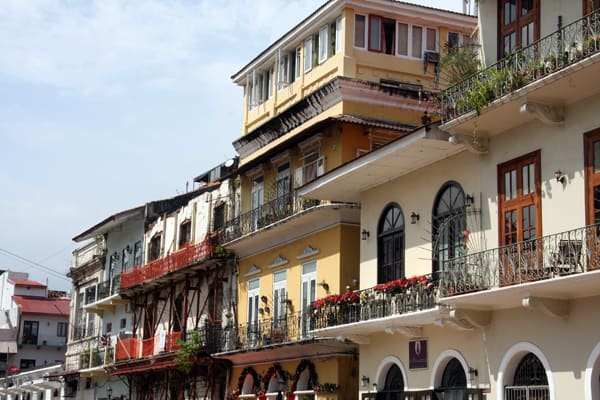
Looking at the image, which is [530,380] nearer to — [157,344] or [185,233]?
→ [157,344]

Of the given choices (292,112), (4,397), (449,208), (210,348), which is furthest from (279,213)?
(4,397)

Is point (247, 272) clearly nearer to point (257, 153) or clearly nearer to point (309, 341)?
point (257, 153)

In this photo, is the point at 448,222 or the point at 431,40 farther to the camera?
the point at 431,40

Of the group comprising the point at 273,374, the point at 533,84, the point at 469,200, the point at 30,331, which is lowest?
the point at 273,374

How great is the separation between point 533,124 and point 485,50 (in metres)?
2.62

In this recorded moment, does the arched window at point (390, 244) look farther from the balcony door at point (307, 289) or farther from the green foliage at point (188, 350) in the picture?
the green foliage at point (188, 350)

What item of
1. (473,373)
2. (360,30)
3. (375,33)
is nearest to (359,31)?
(360,30)

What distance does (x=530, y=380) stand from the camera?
1905 cm

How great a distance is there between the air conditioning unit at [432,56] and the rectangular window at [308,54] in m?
3.57

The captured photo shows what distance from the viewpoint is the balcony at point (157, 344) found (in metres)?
34.1

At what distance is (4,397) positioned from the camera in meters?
64.4

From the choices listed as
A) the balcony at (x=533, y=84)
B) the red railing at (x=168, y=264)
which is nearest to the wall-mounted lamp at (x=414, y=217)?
the balcony at (x=533, y=84)

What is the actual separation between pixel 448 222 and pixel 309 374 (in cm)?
Result: 847

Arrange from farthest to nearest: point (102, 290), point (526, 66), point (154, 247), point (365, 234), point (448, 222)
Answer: point (102, 290), point (154, 247), point (365, 234), point (448, 222), point (526, 66)
